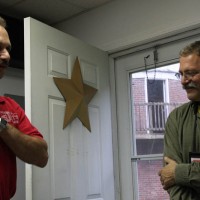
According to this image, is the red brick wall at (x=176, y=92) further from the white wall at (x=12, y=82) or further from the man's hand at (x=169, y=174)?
the white wall at (x=12, y=82)

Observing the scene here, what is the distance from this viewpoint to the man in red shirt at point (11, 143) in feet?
4.27

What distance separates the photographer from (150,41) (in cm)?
255

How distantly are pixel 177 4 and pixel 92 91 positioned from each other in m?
0.81

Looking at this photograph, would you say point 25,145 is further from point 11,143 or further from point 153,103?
point 153,103


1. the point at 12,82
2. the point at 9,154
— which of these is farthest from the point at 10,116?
the point at 12,82

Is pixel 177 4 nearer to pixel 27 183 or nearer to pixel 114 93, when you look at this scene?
pixel 114 93

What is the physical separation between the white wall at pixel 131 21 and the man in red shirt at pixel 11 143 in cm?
129

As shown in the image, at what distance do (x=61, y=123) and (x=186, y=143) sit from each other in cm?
95

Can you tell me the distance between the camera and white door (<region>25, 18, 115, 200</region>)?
2055mm

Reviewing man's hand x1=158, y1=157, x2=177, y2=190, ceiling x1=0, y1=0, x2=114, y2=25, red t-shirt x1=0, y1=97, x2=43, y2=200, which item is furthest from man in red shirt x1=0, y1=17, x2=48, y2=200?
ceiling x1=0, y1=0, x2=114, y2=25

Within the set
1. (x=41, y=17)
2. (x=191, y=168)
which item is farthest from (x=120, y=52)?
(x=191, y=168)

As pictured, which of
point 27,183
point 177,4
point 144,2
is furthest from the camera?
point 144,2

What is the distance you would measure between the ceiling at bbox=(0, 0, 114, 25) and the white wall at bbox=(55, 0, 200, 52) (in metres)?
0.06

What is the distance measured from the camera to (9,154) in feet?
4.55
